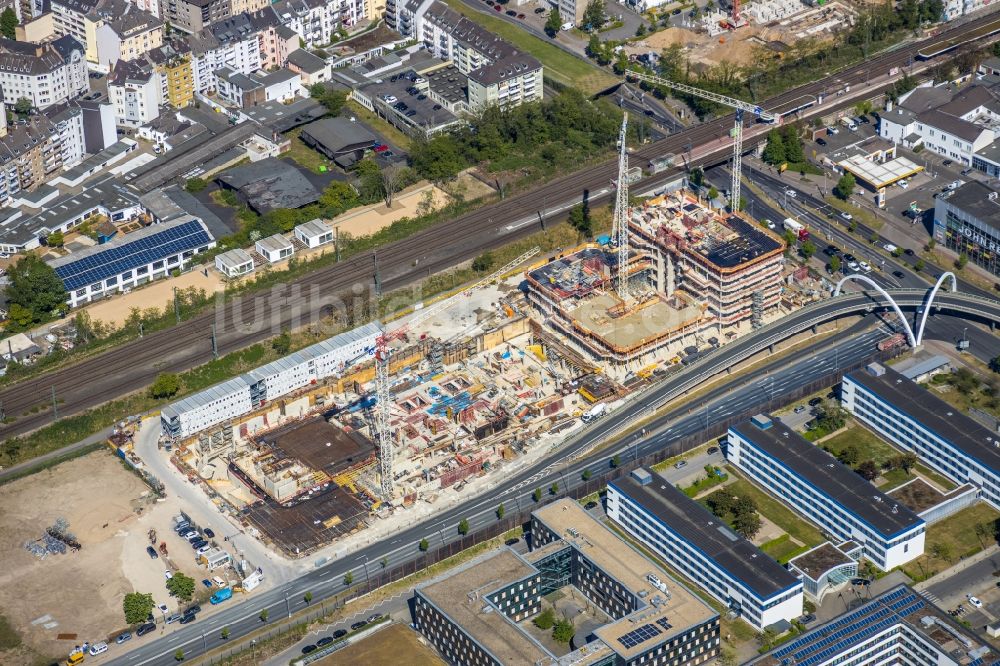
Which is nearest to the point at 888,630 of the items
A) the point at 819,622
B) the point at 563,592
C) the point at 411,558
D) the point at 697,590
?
the point at 819,622

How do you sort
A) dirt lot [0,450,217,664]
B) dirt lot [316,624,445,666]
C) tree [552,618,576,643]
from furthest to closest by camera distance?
dirt lot [0,450,217,664] → tree [552,618,576,643] → dirt lot [316,624,445,666]

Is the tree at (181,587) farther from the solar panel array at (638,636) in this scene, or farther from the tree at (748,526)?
the tree at (748,526)

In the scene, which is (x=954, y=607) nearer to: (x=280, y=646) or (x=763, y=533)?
(x=763, y=533)

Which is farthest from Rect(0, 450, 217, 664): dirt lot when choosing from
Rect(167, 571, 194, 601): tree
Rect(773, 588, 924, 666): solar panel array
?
Rect(773, 588, 924, 666): solar panel array

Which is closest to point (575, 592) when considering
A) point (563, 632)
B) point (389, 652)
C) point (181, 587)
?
point (563, 632)

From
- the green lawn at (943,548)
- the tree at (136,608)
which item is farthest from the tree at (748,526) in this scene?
the tree at (136,608)

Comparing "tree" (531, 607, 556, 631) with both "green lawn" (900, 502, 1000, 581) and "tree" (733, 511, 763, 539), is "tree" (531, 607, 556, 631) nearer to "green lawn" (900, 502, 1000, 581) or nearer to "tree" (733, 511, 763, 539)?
"tree" (733, 511, 763, 539)
